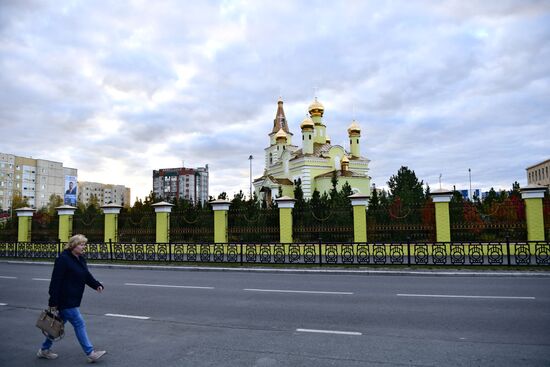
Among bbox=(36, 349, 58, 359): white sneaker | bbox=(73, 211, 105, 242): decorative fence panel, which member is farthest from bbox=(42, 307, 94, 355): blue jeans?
bbox=(73, 211, 105, 242): decorative fence panel

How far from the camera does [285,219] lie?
18250mm

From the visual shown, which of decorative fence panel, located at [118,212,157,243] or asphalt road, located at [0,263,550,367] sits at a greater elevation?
decorative fence panel, located at [118,212,157,243]

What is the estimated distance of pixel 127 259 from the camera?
18.3 m

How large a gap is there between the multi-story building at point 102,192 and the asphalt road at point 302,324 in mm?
110111

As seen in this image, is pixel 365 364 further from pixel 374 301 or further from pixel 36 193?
pixel 36 193

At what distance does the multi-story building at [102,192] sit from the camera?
116m

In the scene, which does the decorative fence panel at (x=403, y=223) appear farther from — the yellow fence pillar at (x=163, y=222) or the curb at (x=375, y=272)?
the yellow fence pillar at (x=163, y=222)

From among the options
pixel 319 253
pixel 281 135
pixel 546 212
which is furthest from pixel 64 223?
pixel 281 135

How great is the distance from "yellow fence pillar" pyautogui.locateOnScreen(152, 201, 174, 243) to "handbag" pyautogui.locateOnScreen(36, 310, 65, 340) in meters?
15.2

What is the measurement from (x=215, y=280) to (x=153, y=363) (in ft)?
23.8

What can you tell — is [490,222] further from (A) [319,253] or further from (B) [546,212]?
(A) [319,253]

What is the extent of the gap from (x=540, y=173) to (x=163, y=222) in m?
82.2

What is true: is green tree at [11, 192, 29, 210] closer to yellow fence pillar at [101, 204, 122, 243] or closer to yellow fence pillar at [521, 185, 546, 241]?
yellow fence pillar at [101, 204, 122, 243]

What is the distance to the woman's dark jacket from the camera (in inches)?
190
